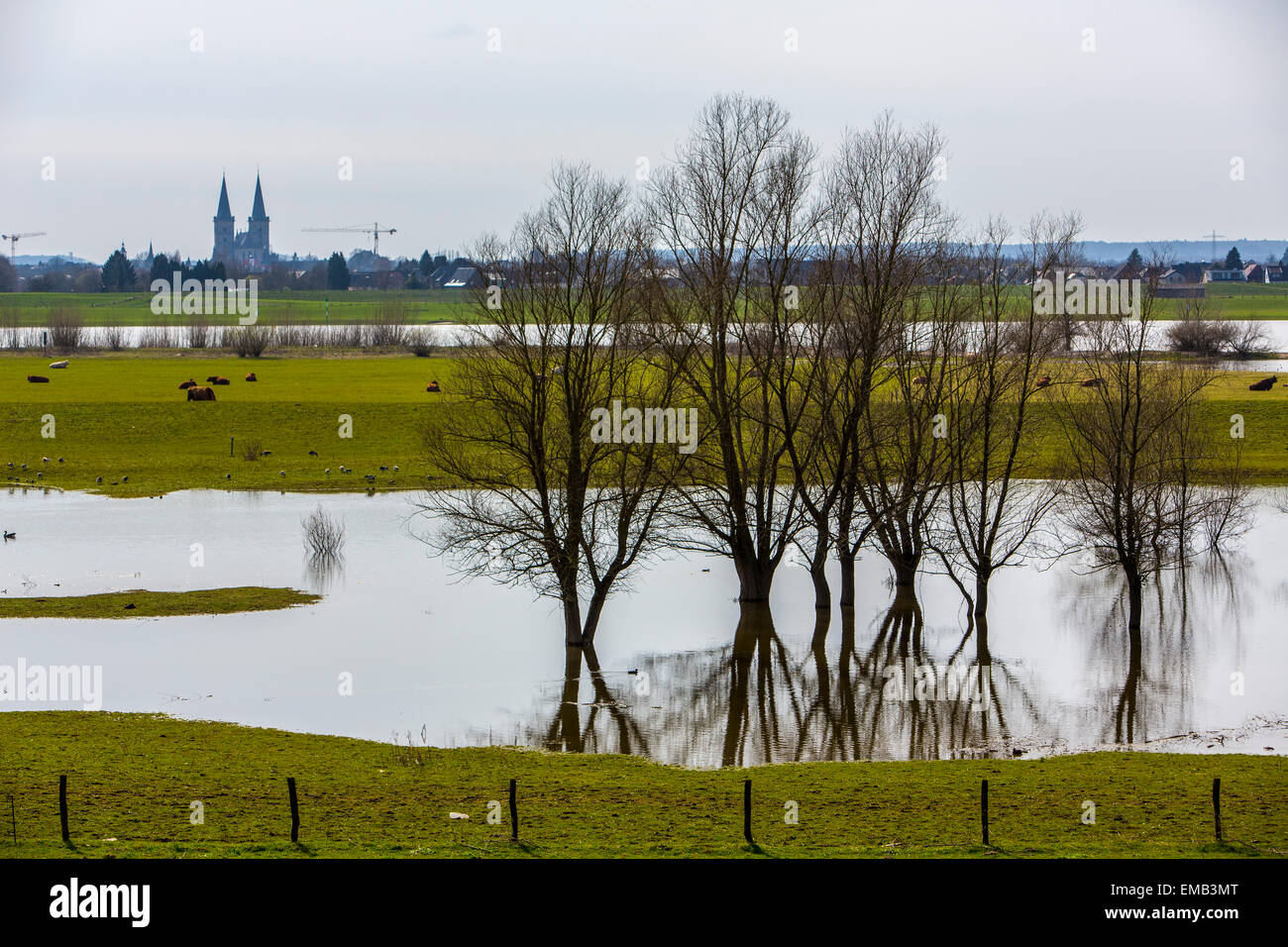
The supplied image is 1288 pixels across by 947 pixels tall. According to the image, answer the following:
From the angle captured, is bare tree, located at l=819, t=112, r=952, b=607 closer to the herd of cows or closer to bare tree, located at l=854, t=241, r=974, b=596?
bare tree, located at l=854, t=241, r=974, b=596

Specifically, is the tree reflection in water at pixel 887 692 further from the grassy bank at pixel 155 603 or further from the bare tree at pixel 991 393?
the grassy bank at pixel 155 603

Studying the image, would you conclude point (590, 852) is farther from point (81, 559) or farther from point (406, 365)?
point (406, 365)

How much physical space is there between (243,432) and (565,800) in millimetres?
62250

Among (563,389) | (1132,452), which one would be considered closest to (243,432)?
(563,389)

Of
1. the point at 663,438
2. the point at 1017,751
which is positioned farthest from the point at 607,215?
the point at 1017,751

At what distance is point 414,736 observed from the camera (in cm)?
2741

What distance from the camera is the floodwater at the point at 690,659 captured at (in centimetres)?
2833

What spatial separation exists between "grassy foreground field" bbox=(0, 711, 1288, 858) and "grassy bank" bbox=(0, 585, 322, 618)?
1096 centimetres

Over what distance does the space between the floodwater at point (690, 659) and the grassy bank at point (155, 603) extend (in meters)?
0.87

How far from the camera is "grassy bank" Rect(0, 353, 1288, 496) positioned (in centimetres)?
6606

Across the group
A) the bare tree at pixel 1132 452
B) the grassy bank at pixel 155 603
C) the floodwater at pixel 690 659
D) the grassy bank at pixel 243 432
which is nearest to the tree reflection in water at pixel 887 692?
the floodwater at pixel 690 659

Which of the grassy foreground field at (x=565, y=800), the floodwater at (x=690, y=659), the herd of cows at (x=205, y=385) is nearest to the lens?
the grassy foreground field at (x=565, y=800)

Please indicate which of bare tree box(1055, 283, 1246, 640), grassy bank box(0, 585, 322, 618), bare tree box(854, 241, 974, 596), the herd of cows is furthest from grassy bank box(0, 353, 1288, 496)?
grassy bank box(0, 585, 322, 618)

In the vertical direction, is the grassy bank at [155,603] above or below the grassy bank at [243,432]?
below
